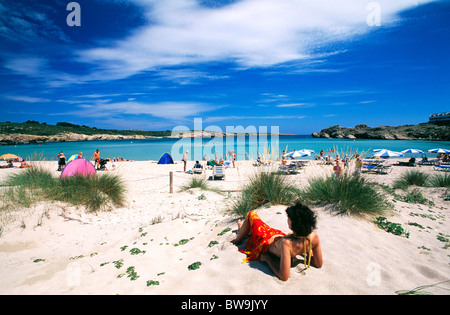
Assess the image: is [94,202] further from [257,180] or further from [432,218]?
[432,218]

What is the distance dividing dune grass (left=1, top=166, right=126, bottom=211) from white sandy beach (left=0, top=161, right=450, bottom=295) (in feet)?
1.06

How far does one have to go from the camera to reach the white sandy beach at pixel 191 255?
265cm

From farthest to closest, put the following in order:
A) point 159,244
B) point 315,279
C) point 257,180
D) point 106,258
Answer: point 257,180, point 159,244, point 106,258, point 315,279

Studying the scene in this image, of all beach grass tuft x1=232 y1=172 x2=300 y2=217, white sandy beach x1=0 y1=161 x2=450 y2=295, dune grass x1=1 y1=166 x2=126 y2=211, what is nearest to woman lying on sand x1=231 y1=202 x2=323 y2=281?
white sandy beach x1=0 y1=161 x2=450 y2=295

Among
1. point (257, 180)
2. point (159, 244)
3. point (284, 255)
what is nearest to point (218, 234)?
point (159, 244)

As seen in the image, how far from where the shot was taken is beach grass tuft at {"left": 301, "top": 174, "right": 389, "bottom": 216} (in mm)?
4527

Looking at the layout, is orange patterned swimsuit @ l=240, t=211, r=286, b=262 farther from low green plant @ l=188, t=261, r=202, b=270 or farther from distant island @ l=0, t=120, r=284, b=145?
distant island @ l=0, t=120, r=284, b=145

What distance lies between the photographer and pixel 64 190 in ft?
21.9

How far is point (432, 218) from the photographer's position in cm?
508

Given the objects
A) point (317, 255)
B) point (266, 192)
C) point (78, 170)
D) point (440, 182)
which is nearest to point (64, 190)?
point (78, 170)

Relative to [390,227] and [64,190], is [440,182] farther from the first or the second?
[64,190]

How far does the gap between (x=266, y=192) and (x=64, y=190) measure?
5.85 m
